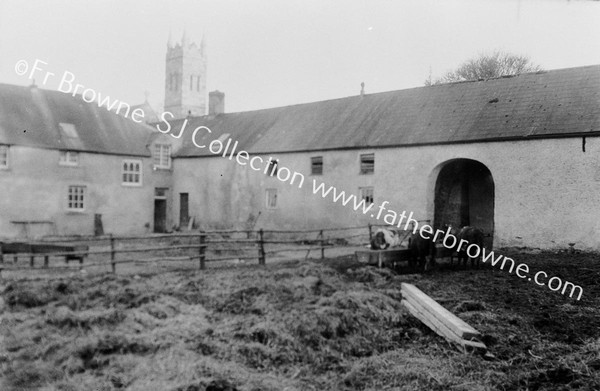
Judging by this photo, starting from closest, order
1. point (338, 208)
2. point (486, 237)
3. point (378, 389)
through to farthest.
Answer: point (378, 389)
point (486, 237)
point (338, 208)

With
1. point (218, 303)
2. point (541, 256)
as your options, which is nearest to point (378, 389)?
point (218, 303)

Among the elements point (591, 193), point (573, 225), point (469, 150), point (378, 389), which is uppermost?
point (469, 150)

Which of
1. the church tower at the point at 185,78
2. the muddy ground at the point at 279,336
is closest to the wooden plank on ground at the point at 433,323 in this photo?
the muddy ground at the point at 279,336

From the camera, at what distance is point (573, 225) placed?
18453 mm

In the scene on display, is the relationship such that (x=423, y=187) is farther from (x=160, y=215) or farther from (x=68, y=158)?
(x=68, y=158)

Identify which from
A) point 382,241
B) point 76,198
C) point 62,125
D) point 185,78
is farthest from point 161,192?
point 185,78

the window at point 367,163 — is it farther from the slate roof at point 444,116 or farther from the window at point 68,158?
the window at point 68,158

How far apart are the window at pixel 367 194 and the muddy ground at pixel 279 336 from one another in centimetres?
1143

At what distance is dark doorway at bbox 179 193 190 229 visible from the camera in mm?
31656

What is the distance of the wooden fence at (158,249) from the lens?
43.6 feet

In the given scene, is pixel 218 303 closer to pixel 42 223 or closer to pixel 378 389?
pixel 378 389

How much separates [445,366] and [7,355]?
588 centimetres

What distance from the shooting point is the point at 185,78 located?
80.6m

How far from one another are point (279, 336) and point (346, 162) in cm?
1713
